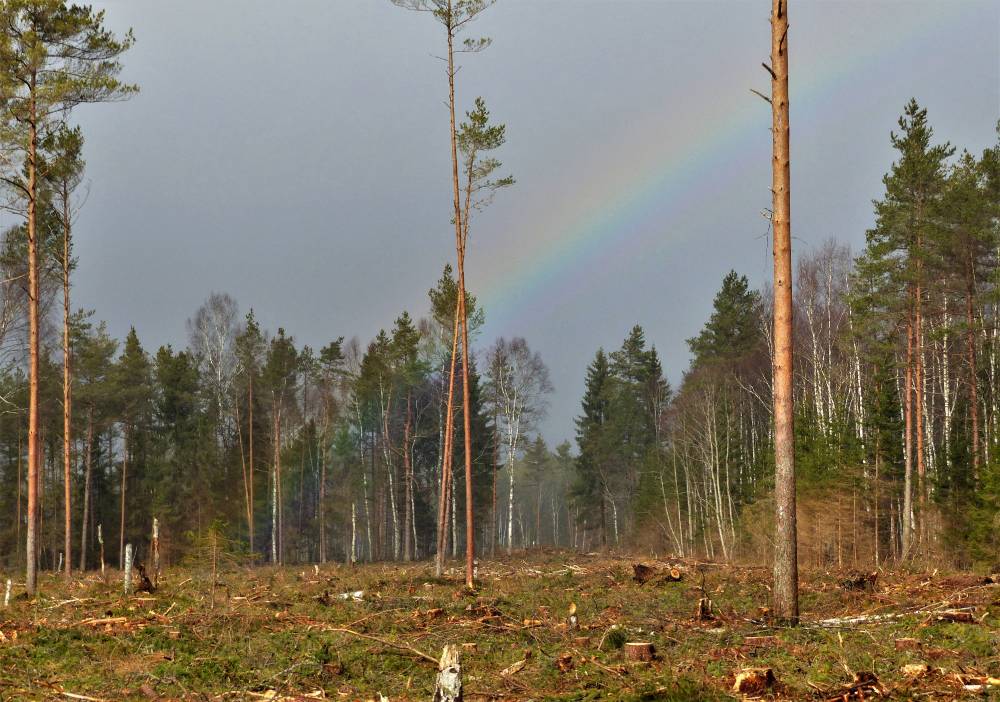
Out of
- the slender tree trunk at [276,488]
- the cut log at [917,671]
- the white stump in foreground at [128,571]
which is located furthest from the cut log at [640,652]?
the slender tree trunk at [276,488]

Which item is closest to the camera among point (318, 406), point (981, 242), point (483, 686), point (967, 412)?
point (483, 686)

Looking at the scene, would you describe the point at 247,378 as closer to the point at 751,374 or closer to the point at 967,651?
the point at 751,374

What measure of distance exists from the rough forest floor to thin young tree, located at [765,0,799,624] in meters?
0.74

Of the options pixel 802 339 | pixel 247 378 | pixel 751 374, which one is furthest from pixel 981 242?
pixel 247 378

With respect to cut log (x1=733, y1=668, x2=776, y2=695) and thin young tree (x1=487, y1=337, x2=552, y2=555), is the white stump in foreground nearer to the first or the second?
cut log (x1=733, y1=668, x2=776, y2=695)

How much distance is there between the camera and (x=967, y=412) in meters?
31.5

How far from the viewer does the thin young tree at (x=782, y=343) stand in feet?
35.3

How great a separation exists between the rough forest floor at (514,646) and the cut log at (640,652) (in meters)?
0.13

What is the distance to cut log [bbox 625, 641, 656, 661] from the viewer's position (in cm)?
829

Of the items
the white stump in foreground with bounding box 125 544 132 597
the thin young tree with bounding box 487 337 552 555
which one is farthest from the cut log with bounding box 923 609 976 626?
the thin young tree with bounding box 487 337 552 555

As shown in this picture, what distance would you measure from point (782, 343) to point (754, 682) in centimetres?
568

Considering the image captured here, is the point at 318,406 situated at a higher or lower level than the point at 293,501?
higher

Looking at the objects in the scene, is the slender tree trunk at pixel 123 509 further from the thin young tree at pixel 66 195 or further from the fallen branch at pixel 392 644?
the fallen branch at pixel 392 644

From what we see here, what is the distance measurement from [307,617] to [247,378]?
35.1 meters
